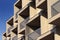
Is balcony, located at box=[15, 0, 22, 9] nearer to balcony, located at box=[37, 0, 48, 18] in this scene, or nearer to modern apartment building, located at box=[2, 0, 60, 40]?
modern apartment building, located at box=[2, 0, 60, 40]

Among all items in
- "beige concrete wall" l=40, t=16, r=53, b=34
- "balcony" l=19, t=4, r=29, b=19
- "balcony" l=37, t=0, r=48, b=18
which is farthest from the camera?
"balcony" l=19, t=4, r=29, b=19

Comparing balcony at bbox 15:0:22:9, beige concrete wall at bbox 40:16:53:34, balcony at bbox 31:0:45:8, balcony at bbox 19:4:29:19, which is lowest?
beige concrete wall at bbox 40:16:53:34

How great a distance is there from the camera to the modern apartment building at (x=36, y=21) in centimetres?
3294

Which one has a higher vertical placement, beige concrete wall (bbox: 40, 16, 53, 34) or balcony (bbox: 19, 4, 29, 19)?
balcony (bbox: 19, 4, 29, 19)

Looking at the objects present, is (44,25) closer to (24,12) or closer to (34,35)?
(34,35)

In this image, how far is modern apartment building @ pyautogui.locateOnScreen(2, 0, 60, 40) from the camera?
1297 inches

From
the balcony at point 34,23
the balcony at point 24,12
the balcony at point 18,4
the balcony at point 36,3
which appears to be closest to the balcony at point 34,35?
the balcony at point 34,23

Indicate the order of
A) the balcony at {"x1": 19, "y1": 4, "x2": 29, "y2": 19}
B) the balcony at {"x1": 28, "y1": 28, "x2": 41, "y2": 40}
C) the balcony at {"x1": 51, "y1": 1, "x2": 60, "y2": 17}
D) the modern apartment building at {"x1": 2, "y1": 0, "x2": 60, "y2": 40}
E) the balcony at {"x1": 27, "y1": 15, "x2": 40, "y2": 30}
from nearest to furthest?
the balcony at {"x1": 51, "y1": 1, "x2": 60, "y2": 17}
the modern apartment building at {"x1": 2, "y1": 0, "x2": 60, "y2": 40}
the balcony at {"x1": 28, "y1": 28, "x2": 41, "y2": 40}
the balcony at {"x1": 27, "y1": 15, "x2": 40, "y2": 30}
the balcony at {"x1": 19, "y1": 4, "x2": 29, "y2": 19}

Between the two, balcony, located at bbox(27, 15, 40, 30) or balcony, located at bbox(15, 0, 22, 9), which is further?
balcony, located at bbox(15, 0, 22, 9)

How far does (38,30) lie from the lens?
40562 millimetres

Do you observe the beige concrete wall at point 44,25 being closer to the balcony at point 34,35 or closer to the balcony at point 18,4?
the balcony at point 34,35

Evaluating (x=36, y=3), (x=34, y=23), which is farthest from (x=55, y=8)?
(x=34, y=23)

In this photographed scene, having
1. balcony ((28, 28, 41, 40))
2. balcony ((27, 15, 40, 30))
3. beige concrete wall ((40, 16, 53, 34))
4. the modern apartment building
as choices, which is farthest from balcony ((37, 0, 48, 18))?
balcony ((28, 28, 41, 40))

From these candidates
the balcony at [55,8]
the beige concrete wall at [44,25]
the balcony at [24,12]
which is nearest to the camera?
the balcony at [55,8]
